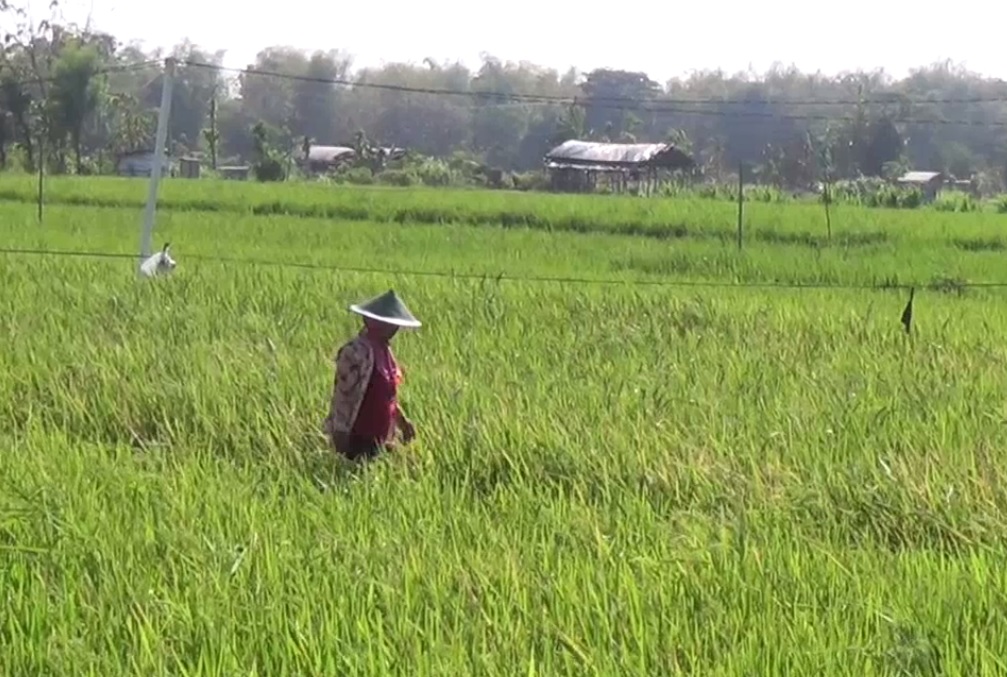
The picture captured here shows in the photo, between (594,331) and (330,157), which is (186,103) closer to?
(330,157)

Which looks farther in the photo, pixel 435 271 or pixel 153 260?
pixel 435 271

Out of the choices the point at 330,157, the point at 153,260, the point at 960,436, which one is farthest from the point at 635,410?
the point at 330,157

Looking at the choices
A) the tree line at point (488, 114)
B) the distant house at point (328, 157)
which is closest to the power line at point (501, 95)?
the tree line at point (488, 114)

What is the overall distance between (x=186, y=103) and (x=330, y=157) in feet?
51.4

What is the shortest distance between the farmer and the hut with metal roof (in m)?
27.1

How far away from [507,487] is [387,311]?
0.63 m

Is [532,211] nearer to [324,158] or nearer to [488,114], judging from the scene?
[324,158]

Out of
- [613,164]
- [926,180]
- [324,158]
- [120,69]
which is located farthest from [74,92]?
[926,180]

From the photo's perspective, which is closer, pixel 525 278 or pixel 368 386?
pixel 368 386

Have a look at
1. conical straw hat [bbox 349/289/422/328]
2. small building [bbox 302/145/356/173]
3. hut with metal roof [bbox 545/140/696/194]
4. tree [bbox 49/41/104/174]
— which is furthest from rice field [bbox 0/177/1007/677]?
small building [bbox 302/145/356/173]

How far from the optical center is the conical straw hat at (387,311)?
12.8 feet

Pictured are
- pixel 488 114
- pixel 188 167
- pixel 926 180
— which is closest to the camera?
pixel 926 180

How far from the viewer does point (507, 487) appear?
3854 millimetres

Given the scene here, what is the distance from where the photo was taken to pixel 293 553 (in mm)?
3051
